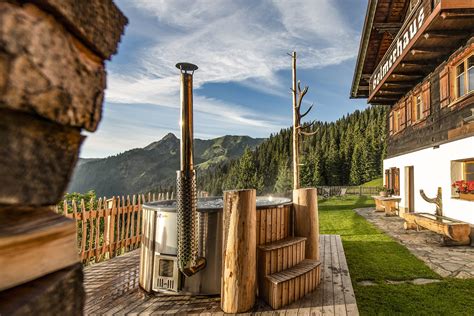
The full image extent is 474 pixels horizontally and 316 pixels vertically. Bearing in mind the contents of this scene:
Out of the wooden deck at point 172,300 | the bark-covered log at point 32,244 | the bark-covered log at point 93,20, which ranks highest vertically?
the bark-covered log at point 93,20

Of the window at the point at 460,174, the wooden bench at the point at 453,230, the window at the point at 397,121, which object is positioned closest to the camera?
the wooden bench at the point at 453,230

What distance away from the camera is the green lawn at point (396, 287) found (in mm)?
4289

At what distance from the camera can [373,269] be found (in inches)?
241

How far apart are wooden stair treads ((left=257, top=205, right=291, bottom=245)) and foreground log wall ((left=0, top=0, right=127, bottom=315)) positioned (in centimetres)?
373

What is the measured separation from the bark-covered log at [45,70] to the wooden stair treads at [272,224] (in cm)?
384

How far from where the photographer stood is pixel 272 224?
468 cm

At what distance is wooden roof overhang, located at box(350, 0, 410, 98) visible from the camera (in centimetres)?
1399

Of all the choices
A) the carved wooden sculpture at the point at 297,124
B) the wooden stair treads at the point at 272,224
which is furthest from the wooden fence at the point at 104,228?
the carved wooden sculpture at the point at 297,124

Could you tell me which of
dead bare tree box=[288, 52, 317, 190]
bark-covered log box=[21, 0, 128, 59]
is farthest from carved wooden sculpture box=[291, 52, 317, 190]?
bark-covered log box=[21, 0, 128, 59]

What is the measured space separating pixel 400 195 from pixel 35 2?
16.6m

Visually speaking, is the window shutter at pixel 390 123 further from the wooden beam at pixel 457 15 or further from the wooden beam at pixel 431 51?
the wooden beam at pixel 457 15

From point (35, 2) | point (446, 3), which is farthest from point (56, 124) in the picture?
point (446, 3)

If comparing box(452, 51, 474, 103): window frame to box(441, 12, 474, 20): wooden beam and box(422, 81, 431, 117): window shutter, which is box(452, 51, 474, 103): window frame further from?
box(422, 81, 431, 117): window shutter

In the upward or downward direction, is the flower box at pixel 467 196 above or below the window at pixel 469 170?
below
